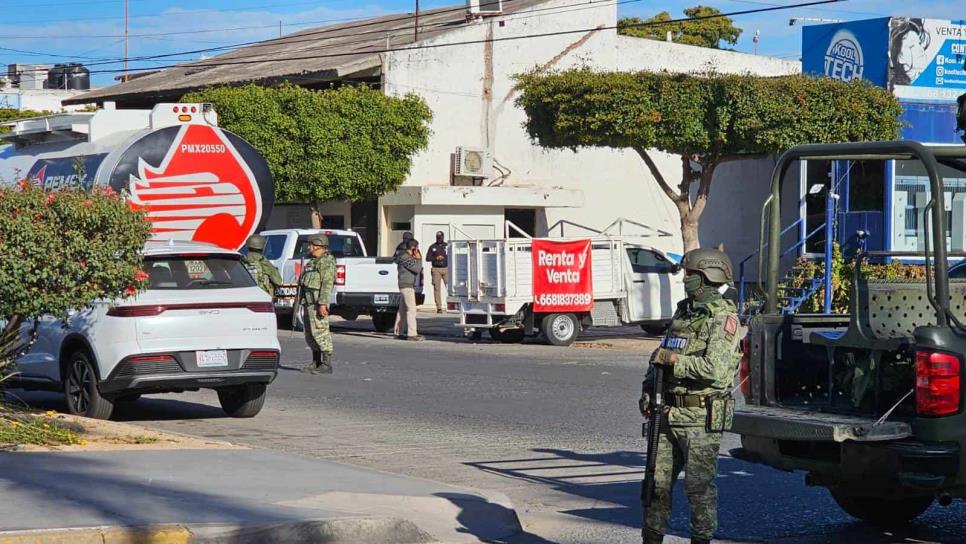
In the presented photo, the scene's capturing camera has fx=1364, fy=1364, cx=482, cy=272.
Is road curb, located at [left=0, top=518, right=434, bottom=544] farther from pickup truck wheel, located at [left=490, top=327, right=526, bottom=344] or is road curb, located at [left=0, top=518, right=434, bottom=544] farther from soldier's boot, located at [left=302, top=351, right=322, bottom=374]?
pickup truck wheel, located at [left=490, top=327, right=526, bottom=344]

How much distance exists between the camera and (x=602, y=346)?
78.7 ft

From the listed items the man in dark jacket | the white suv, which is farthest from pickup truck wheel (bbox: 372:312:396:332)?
the white suv

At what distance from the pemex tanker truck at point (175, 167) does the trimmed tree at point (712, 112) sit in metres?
9.32

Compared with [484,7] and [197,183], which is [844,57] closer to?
[484,7]

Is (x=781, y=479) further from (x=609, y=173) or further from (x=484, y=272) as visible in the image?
(x=609, y=173)

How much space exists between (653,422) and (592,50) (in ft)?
113

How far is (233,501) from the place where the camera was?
833 cm

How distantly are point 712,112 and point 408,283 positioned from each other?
6884 mm

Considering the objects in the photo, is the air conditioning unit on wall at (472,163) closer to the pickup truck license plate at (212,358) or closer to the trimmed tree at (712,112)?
the trimmed tree at (712,112)

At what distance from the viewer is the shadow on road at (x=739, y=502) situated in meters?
8.25

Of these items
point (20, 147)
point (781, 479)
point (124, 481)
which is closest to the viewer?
point (124, 481)

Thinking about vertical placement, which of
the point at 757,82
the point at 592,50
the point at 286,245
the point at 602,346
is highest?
the point at 592,50

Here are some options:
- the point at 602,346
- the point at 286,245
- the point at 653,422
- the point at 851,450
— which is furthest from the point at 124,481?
the point at 286,245

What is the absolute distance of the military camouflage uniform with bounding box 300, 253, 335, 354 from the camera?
17.5 metres
